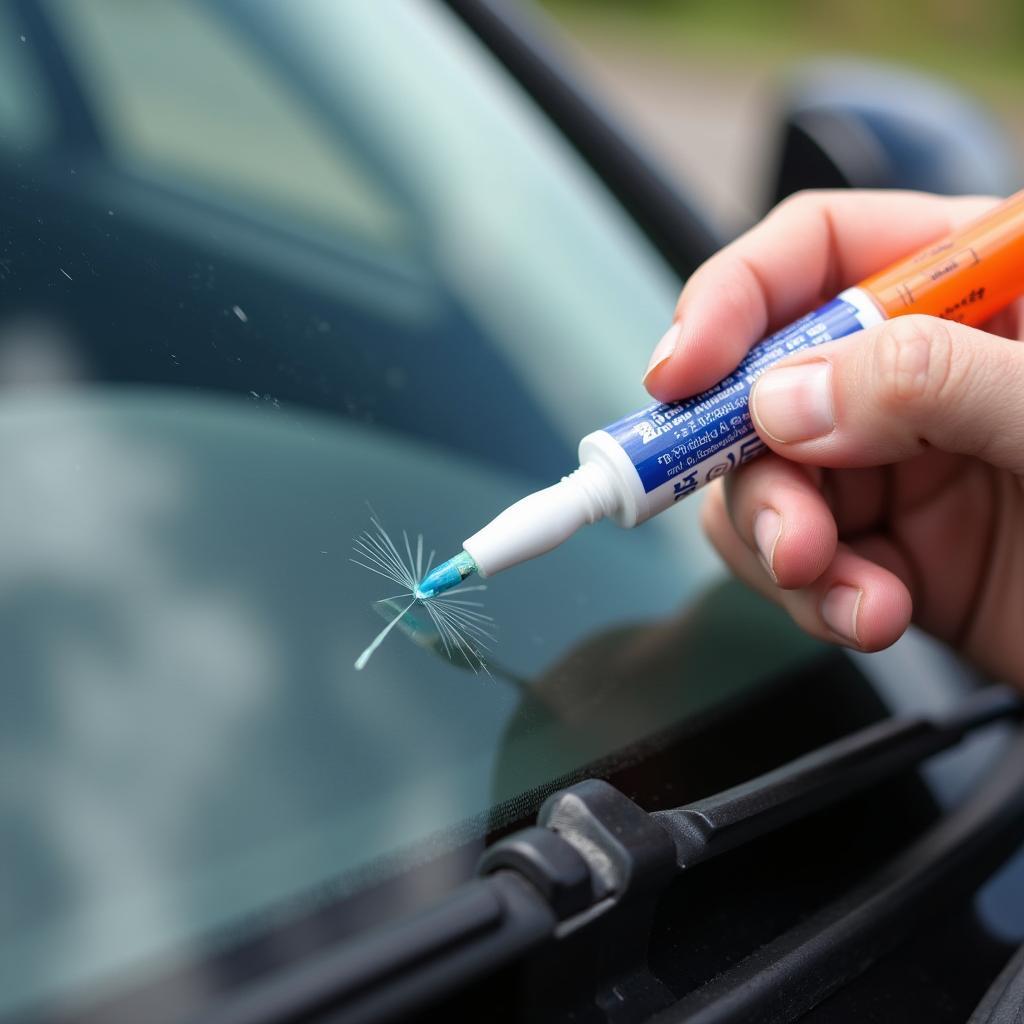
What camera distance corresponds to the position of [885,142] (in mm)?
1959

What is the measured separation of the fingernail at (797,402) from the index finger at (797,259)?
0.06 meters

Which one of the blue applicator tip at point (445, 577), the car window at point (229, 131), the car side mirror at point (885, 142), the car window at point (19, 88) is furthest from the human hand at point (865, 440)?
the car window at point (19, 88)

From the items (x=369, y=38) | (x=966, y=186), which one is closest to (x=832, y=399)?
(x=369, y=38)

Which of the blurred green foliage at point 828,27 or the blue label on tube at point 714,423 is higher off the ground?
the blurred green foliage at point 828,27

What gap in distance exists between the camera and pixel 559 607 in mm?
1017

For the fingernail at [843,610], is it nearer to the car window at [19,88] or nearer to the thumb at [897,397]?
the thumb at [897,397]

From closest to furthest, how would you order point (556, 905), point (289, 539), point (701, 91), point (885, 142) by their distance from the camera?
point (556, 905) < point (289, 539) < point (885, 142) < point (701, 91)

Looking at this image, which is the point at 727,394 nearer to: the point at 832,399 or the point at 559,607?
the point at 832,399

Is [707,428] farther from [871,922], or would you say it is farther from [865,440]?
[871,922]

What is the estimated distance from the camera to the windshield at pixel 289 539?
2.45ft

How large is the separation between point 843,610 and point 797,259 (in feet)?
1.38

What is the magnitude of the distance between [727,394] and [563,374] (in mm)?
377

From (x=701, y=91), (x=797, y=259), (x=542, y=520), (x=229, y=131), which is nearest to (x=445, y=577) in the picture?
(x=542, y=520)

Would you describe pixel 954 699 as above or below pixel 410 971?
below
